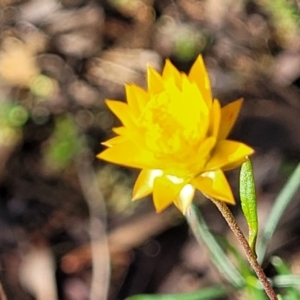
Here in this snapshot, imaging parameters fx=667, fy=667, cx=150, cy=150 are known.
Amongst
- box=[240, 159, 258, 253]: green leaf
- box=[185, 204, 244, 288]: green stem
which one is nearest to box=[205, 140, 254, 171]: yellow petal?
box=[240, 159, 258, 253]: green leaf

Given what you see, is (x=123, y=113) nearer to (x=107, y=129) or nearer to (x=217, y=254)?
(x=217, y=254)

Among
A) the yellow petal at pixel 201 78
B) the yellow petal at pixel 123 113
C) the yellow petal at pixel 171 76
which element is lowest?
the yellow petal at pixel 123 113

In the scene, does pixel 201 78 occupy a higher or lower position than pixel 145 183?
higher

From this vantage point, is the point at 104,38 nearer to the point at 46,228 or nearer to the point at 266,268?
the point at 46,228

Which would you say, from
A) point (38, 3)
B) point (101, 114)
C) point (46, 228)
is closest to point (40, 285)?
point (46, 228)

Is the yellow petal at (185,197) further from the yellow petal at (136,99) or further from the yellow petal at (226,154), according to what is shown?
the yellow petal at (136,99)

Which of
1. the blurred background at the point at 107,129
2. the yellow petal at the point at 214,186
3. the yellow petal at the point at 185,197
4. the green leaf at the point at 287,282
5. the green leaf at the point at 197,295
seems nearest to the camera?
the yellow petal at the point at 214,186

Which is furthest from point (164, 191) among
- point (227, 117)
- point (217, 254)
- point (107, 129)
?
point (107, 129)

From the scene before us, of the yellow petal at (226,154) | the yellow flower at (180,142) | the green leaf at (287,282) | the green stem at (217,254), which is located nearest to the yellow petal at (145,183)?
the yellow flower at (180,142)
